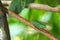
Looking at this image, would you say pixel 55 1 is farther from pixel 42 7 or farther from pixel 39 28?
pixel 39 28

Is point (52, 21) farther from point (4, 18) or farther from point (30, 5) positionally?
point (4, 18)

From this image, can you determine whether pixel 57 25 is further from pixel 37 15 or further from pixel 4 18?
pixel 4 18

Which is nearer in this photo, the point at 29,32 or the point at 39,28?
the point at 39,28

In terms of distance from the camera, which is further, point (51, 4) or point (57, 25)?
point (57, 25)

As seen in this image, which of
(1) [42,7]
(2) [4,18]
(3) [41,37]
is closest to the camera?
(2) [4,18]

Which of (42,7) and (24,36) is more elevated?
(42,7)

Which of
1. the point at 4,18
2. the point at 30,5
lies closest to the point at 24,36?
the point at 30,5

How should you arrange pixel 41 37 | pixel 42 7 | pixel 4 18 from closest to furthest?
pixel 4 18
pixel 42 7
pixel 41 37

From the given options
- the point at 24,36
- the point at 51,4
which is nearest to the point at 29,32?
the point at 24,36
